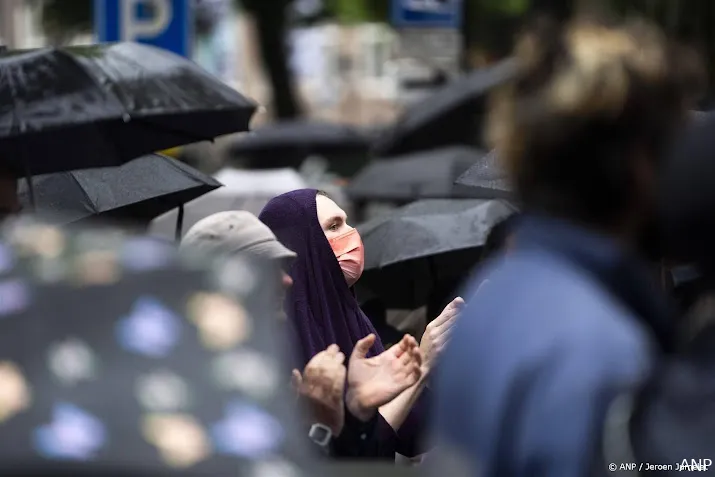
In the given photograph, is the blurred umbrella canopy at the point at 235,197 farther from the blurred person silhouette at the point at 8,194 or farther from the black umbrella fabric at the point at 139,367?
the black umbrella fabric at the point at 139,367

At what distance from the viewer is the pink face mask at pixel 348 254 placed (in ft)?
16.5

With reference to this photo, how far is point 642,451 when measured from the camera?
2.26 metres

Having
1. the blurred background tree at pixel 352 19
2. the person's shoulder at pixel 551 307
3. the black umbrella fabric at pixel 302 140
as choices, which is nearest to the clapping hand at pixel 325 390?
the person's shoulder at pixel 551 307

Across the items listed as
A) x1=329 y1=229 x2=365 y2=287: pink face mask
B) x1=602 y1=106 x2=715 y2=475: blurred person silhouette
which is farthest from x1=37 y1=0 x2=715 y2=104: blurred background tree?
x1=602 y1=106 x2=715 y2=475: blurred person silhouette

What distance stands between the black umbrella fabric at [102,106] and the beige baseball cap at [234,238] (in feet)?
3.86

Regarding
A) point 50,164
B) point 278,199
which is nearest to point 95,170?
point 50,164

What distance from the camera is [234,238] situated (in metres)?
3.96

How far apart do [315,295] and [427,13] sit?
14.0 meters

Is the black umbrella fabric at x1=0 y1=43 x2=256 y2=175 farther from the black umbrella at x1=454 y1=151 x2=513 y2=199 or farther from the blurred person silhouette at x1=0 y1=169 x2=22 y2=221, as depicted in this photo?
the black umbrella at x1=454 y1=151 x2=513 y2=199

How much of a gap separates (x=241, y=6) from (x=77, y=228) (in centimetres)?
2857

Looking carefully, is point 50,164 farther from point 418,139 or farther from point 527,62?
point 418,139

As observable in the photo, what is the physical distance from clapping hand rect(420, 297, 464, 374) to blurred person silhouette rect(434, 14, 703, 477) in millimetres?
1751

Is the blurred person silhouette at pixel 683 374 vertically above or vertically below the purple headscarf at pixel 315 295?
above

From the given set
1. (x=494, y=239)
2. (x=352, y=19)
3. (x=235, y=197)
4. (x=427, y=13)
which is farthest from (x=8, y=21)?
(x=352, y=19)
